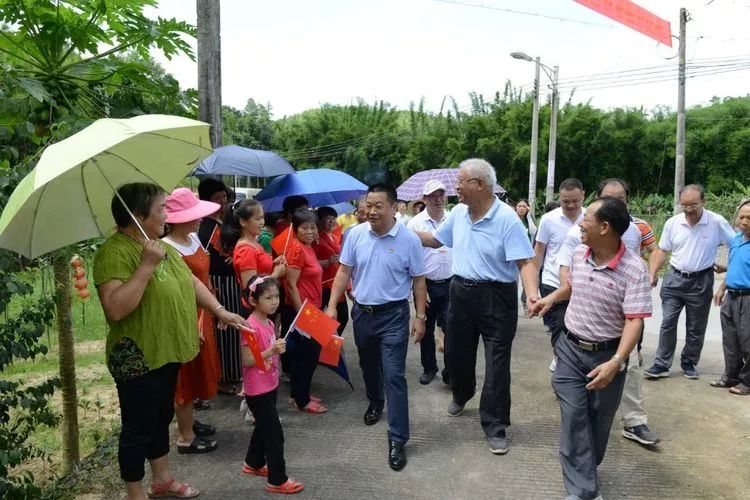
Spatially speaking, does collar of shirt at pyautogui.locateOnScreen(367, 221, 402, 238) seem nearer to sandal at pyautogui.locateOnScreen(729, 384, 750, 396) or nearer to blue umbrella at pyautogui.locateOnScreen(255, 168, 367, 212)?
blue umbrella at pyautogui.locateOnScreen(255, 168, 367, 212)

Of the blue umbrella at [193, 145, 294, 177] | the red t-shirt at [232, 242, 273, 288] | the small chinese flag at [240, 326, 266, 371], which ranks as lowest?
the small chinese flag at [240, 326, 266, 371]

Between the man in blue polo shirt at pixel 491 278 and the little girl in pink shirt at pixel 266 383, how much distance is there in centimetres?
143

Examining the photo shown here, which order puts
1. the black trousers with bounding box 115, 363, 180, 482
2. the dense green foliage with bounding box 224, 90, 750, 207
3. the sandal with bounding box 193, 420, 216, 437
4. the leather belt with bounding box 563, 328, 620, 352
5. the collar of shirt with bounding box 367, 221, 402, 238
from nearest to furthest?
1. the black trousers with bounding box 115, 363, 180, 482
2. the leather belt with bounding box 563, 328, 620, 352
3. the collar of shirt with bounding box 367, 221, 402, 238
4. the sandal with bounding box 193, 420, 216, 437
5. the dense green foliage with bounding box 224, 90, 750, 207

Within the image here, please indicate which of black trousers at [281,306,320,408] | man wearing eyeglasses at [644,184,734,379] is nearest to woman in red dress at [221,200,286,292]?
black trousers at [281,306,320,408]

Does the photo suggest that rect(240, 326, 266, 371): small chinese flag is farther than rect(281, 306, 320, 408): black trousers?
No

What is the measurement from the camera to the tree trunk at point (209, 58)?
202 inches

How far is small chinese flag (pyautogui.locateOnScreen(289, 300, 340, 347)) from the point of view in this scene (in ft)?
11.7

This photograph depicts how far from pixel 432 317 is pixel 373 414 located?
4.48 feet

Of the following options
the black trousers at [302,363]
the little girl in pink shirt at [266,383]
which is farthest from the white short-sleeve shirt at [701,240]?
the little girl in pink shirt at [266,383]

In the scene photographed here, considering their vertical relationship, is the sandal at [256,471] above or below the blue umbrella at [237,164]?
below

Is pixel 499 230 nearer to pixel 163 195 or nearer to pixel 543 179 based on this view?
pixel 163 195

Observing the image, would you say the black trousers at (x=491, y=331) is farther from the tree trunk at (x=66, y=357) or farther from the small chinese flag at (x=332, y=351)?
the tree trunk at (x=66, y=357)

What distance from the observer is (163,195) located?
289 cm

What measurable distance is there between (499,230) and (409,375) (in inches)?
88.7
